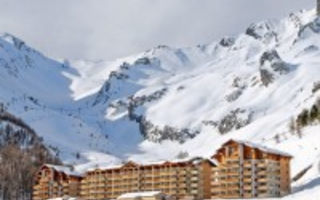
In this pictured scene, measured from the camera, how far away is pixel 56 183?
142m

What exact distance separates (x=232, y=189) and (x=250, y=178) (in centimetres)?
363

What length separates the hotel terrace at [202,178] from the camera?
113312 millimetres

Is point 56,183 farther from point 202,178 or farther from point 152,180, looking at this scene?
point 202,178

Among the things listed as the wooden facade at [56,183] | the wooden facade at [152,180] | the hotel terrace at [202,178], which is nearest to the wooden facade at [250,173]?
the hotel terrace at [202,178]

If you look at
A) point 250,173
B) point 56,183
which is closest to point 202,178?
point 250,173

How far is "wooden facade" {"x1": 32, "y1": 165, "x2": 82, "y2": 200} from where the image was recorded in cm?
14081

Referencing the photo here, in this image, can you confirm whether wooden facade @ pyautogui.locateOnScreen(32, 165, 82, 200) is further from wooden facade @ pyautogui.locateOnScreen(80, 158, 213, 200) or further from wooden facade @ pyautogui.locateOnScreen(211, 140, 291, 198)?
wooden facade @ pyautogui.locateOnScreen(211, 140, 291, 198)

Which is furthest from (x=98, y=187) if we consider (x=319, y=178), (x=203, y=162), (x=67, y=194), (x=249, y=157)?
(x=319, y=178)

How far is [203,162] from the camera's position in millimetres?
120875

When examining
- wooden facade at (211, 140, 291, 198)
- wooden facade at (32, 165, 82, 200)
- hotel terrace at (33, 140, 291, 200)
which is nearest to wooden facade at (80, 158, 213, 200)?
hotel terrace at (33, 140, 291, 200)

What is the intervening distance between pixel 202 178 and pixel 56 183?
33.5m

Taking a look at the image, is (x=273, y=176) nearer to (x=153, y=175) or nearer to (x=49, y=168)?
(x=153, y=175)

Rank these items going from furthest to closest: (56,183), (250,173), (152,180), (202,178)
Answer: (56,183), (152,180), (202,178), (250,173)

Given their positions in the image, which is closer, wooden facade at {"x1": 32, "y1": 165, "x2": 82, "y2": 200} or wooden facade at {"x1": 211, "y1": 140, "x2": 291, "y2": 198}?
wooden facade at {"x1": 211, "y1": 140, "x2": 291, "y2": 198}
